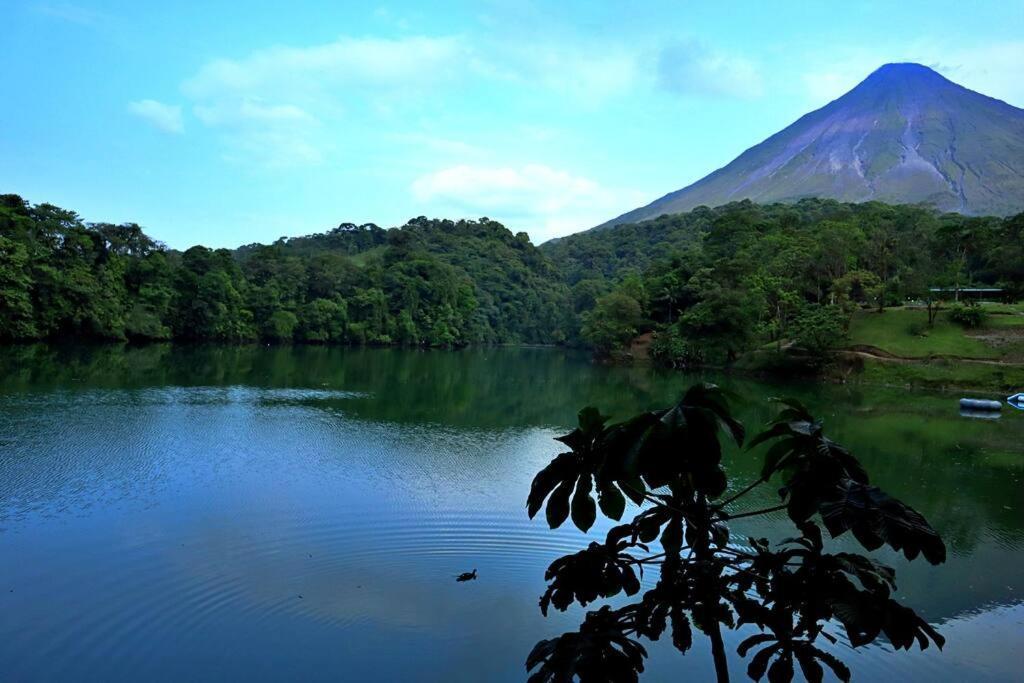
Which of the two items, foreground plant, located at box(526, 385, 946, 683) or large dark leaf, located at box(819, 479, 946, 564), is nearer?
large dark leaf, located at box(819, 479, 946, 564)

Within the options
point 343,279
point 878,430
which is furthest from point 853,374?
point 343,279

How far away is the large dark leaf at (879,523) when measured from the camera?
2.29m

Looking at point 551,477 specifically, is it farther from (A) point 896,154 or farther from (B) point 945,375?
(A) point 896,154

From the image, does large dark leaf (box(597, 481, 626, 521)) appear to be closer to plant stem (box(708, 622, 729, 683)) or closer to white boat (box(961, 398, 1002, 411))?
plant stem (box(708, 622, 729, 683))

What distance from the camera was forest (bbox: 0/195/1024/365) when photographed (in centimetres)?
4278

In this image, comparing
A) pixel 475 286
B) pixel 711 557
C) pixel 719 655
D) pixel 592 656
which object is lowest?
pixel 719 655

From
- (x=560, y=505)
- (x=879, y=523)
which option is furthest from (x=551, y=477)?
(x=879, y=523)

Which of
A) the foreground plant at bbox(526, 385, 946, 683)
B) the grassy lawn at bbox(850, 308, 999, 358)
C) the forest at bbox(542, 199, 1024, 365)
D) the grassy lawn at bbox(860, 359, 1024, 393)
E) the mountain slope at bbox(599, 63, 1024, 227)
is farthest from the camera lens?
the mountain slope at bbox(599, 63, 1024, 227)

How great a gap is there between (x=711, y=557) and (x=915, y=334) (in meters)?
43.3

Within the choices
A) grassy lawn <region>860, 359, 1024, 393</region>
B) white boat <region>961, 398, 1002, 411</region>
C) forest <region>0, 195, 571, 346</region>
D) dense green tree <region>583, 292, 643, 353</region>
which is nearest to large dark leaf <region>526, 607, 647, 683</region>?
white boat <region>961, 398, 1002, 411</region>

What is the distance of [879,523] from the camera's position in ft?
7.70

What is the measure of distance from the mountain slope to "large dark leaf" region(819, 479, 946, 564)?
10967 cm

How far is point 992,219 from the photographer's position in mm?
55531

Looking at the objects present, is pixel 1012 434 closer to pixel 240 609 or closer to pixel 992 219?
pixel 240 609
